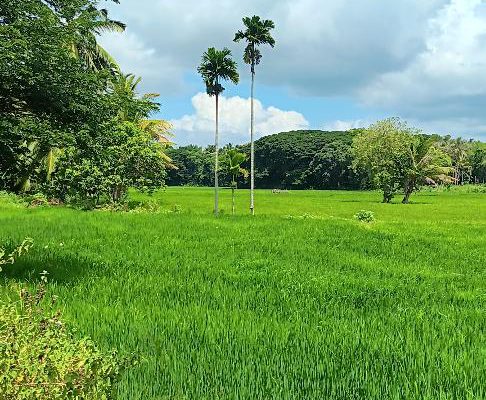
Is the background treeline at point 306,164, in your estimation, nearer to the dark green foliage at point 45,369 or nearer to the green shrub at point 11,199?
the green shrub at point 11,199

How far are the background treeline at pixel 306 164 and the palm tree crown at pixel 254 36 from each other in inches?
2142

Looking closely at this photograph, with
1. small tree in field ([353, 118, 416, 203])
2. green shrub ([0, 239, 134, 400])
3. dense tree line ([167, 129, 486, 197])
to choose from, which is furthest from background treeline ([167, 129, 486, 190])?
green shrub ([0, 239, 134, 400])

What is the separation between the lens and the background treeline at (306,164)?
3718 inches

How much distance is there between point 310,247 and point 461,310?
22.2ft

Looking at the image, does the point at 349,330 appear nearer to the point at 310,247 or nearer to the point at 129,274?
the point at 129,274

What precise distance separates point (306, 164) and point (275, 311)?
97.6m

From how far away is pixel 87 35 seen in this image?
9.18 meters

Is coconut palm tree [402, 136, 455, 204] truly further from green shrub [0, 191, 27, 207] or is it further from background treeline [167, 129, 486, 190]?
green shrub [0, 191, 27, 207]

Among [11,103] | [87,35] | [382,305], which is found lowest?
[382,305]

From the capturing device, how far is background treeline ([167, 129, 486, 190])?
310ft

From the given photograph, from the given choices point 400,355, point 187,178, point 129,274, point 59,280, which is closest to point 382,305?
point 400,355

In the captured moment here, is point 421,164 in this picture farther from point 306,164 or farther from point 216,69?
point 306,164

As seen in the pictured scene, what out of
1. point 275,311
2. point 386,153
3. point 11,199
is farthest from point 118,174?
point 386,153

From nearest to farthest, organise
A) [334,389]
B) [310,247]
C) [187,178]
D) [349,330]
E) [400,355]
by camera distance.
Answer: [334,389] → [400,355] → [349,330] → [310,247] → [187,178]
